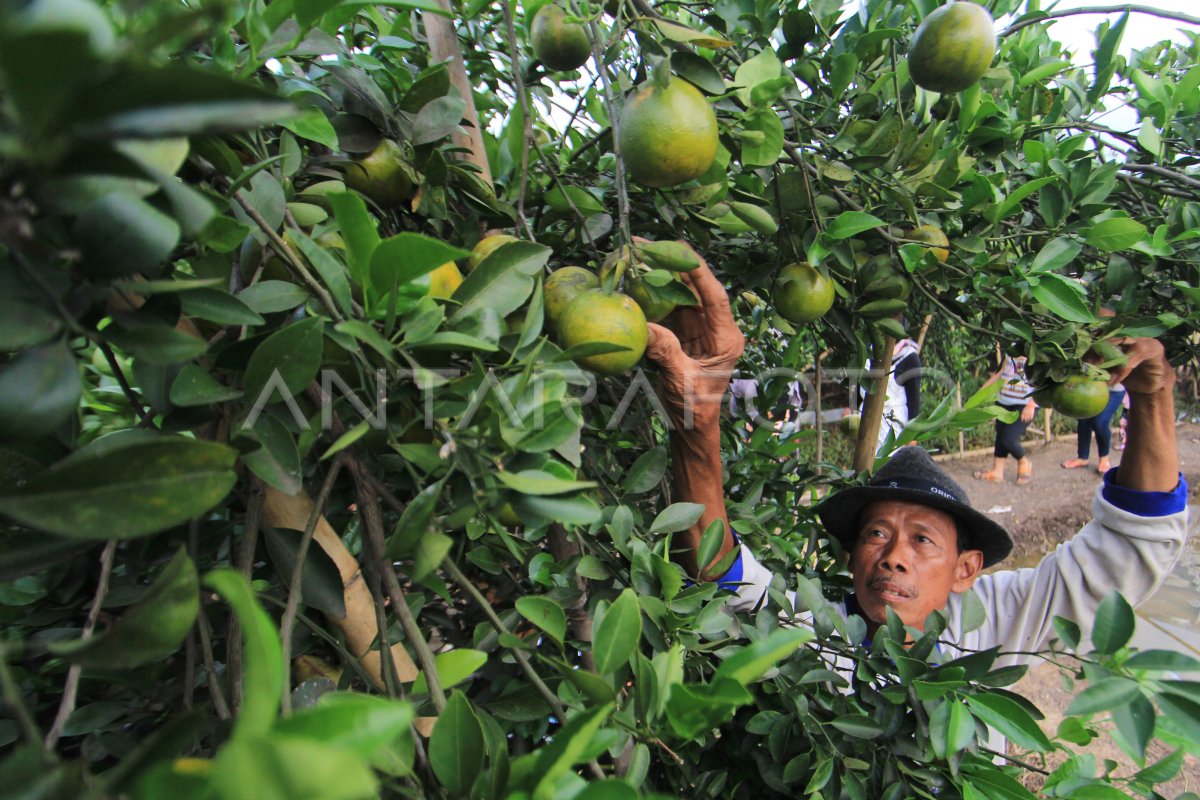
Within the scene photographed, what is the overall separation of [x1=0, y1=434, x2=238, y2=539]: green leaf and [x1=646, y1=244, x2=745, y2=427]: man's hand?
2.24ft

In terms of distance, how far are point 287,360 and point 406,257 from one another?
0.31ft

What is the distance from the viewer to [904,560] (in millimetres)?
1339

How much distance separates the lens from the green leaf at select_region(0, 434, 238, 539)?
274mm

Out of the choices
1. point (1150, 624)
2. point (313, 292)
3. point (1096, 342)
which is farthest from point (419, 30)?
point (1150, 624)

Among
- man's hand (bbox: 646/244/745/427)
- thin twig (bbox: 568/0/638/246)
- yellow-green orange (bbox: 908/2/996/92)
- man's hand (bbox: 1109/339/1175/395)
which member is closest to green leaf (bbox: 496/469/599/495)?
thin twig (bbox: 568/0/638/246)

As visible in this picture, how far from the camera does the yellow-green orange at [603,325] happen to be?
655 mm

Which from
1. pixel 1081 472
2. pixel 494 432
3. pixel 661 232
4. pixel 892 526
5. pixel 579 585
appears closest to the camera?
pixel 494 432

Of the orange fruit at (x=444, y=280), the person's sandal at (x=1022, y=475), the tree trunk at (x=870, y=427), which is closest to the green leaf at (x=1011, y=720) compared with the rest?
the orange fruit at (x=444, y=280)

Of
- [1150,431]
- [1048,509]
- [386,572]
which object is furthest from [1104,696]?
[1048,509]

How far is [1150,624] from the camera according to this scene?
138 inches

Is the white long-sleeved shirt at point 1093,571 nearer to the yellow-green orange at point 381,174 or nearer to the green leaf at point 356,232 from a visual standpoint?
the yellow-green orange at point 381,174

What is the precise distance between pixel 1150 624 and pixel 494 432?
4.42 m

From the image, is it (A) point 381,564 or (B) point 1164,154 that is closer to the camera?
(A) point 381,564

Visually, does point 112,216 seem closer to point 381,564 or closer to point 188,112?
point 188,112
